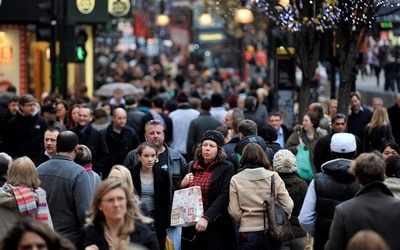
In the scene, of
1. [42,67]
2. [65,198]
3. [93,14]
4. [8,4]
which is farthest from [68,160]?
[42,67]

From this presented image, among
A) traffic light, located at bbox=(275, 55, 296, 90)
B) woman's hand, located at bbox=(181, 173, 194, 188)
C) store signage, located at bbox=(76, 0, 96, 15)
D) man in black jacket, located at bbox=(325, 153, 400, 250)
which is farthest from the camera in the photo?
store signage, located at bbox=(76, 0, 96, 15)

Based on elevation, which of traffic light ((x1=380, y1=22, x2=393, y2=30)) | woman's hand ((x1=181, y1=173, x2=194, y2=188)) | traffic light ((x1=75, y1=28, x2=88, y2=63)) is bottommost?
woman's hand ((x1=181, y1=173, x2=194, y2=188))

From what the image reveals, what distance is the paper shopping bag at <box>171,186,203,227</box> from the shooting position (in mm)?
11547

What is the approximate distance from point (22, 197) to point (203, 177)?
7.63 ft

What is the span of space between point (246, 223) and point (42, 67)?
974 inches

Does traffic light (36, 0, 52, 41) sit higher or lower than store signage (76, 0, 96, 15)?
lower

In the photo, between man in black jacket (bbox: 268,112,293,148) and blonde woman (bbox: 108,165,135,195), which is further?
man in black jacket (bbox: 268,112,293,148)

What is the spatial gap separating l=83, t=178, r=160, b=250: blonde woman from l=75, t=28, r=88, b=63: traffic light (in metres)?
15.4

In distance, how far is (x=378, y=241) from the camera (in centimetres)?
676

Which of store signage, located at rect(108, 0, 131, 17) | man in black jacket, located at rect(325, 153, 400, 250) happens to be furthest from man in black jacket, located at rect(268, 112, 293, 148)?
store signage, located at rect(108, 0, 131, 17)

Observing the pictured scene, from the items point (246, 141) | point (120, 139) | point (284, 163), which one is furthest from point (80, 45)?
point (284, 163)

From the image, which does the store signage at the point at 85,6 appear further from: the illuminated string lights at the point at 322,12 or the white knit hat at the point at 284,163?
the white knit hat at the point at 284,163

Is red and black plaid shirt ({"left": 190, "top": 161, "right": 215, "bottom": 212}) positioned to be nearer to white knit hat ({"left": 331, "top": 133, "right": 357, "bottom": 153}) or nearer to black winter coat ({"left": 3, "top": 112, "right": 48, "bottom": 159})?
white knit hat ({"left": 331, "top": 133, "right": 357, "bottom": 153})

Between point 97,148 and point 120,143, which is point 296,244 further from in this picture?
point 120,143
